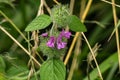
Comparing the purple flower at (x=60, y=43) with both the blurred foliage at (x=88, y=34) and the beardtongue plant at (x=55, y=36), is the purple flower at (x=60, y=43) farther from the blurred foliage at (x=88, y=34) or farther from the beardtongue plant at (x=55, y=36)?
the blurred foliage at (x=88, y=34)

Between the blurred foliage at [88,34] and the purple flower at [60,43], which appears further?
the blurred foliage at [88,34]

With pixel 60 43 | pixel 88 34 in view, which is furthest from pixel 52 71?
pixel 88 34

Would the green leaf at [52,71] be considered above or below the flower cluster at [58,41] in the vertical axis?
below

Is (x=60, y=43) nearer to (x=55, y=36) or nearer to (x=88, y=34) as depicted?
(x=55, y=36)

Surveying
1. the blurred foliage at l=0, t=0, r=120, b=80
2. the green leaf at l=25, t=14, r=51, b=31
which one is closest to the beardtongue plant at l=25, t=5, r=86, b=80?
the green leaf at l=25, t=14, r=51, b=31

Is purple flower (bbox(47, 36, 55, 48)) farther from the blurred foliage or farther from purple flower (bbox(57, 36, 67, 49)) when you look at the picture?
the blurred foliage

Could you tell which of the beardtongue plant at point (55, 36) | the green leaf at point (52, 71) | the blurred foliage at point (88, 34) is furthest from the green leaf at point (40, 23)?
the blurred foliage at point (88, 34)

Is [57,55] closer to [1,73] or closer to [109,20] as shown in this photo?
[1,73]

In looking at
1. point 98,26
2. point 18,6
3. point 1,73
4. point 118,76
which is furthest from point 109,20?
point 1,73
